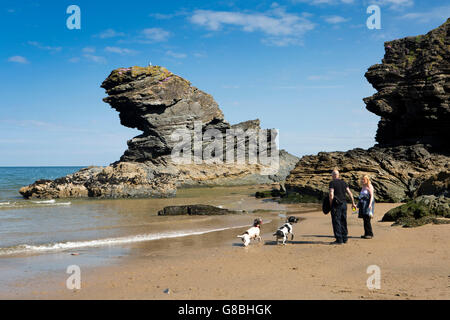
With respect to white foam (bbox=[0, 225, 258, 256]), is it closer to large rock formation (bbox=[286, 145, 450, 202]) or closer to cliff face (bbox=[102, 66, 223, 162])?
large rock formation (bbox=[286, 145, 450, 202])

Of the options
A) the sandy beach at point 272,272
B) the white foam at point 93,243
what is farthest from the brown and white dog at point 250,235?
the white foam at point 93,243

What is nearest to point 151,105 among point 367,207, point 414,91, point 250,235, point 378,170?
point 414,91

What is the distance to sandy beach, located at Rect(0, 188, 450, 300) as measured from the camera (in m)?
5.86

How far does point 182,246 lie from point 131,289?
15.0ft

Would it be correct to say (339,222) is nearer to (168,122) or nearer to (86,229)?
(86,229)

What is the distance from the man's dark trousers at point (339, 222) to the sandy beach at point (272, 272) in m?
0.35

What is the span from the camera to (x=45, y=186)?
35.1m

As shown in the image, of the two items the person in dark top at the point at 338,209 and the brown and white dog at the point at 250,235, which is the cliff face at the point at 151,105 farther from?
the person in dark top at the point at 338,209

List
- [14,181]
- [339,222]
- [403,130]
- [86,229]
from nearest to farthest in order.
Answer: [339,222] < [86,229] < [403,130] < [14,181]

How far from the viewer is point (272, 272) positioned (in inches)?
284

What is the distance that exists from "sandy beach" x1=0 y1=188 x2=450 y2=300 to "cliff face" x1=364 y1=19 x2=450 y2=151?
2165cm

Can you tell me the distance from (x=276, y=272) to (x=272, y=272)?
0.08 metres

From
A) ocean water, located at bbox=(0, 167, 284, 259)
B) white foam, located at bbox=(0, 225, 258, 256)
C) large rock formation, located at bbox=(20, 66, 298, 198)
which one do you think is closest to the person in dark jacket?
ocean water, located at bbox=(0, 167, 284, 259)
